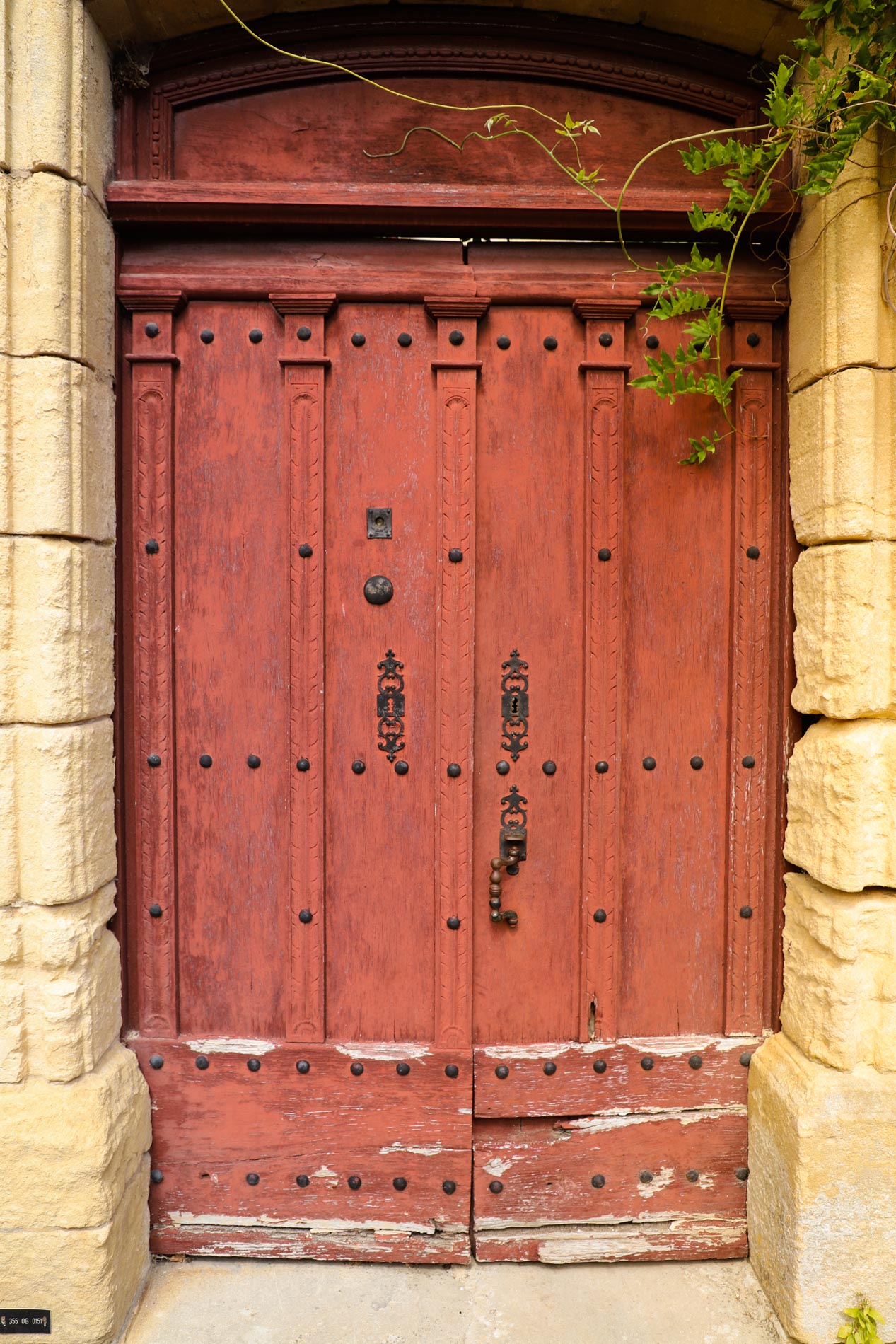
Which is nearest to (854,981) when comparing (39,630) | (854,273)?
(854,273)

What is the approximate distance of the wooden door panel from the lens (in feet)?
6.14

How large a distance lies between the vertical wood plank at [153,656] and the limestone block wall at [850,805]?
1.46m

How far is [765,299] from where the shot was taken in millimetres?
1853

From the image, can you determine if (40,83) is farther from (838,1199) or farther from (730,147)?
(838,1199)

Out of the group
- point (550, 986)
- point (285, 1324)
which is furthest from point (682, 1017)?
point (285, 1324)

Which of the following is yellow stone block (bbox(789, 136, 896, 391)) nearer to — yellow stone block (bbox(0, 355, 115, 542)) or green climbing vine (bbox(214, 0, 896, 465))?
green climbing vine (bbox(214, 0, 896, 465))

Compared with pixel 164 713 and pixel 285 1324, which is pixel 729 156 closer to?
pixel 164 713

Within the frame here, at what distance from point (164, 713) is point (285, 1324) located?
1379mm

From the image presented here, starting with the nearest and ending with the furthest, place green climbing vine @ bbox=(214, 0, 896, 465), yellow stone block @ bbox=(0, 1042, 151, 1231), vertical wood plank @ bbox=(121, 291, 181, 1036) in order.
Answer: green climbing vine @ bbox=(214, 0, 896, 465), yellow stone block @ bbox=(0, 1042, 151, 1231), vertical wood plank @ bbox=(121, 291, 181, 1036)

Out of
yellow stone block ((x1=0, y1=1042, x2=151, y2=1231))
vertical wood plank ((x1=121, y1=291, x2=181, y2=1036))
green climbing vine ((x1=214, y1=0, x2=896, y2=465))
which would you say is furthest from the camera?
vertical wood plank ((x1=121, y1=291, x2=181, y2=1036))

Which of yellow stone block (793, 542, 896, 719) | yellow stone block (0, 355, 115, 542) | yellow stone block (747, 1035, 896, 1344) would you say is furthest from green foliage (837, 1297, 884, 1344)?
yellow stone block (0, 355, 115, 542)

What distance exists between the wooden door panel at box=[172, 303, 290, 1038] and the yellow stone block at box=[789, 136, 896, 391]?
1.23 meters

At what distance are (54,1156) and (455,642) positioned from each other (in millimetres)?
1376

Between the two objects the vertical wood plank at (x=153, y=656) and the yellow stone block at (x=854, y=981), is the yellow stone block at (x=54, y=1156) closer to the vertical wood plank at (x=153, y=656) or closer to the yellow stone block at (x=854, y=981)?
the vertical wood plank at (x=153, y=656)
